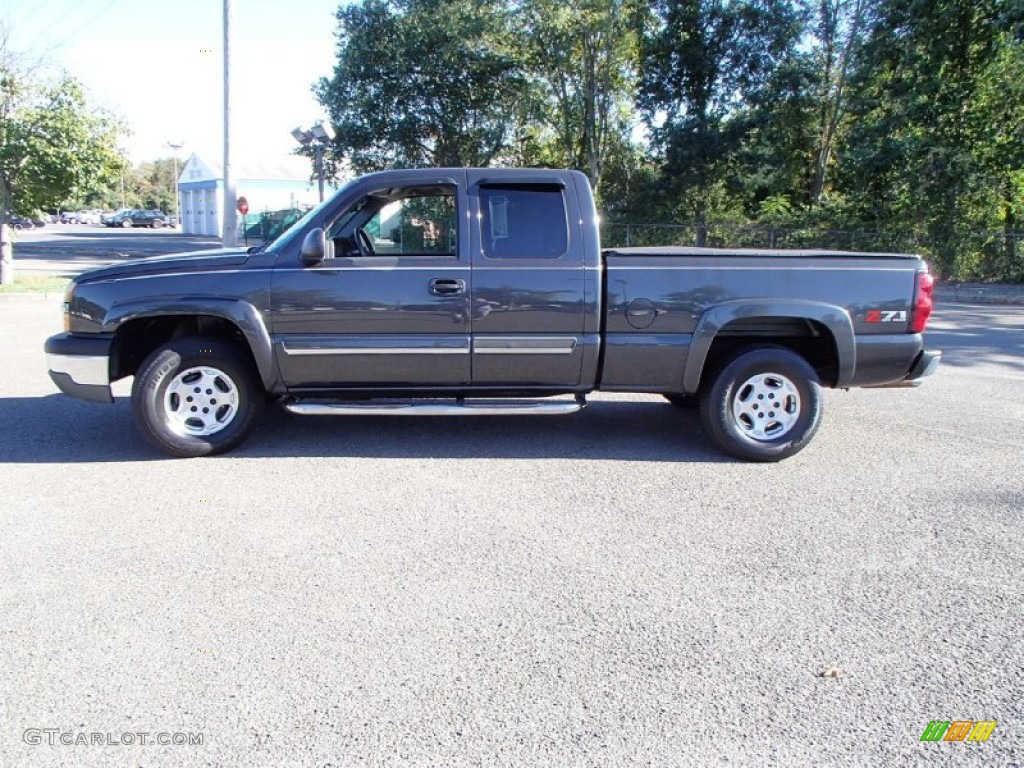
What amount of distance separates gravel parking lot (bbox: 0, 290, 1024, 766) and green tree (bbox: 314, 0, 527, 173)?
2525 cm

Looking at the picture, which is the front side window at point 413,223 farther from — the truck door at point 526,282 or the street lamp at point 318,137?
the street lamp at point 318,137

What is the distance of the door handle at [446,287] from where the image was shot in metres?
5.37

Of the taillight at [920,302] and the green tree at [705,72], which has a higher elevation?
the green tree at [705,72]

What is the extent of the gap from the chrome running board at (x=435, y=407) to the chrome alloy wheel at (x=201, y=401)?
41 centimetres

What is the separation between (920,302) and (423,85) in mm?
26759

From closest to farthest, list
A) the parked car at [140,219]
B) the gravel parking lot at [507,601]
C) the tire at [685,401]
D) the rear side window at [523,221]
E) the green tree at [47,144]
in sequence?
the gravel parking lot at [507,601]
the rear side window at [523,221]
the tire at [685,401]
the green tree at [47,144]
the parked car at [140,219]

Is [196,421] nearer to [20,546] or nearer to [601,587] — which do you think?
[20,546]

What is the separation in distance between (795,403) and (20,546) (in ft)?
15.6

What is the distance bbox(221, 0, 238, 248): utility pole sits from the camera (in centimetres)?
1552

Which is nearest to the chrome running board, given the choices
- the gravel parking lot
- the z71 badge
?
the gravel parking lot

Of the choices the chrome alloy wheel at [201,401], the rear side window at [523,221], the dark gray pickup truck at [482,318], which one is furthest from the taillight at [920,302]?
the chrome alloy wheel at [201,401]

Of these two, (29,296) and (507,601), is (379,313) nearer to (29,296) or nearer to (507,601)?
(507,601)

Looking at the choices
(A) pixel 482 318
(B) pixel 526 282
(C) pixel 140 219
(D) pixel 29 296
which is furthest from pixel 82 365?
(C) pixel 140 219

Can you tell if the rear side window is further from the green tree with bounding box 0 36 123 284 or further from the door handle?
the green tree with bounding box 0 36 123 284
